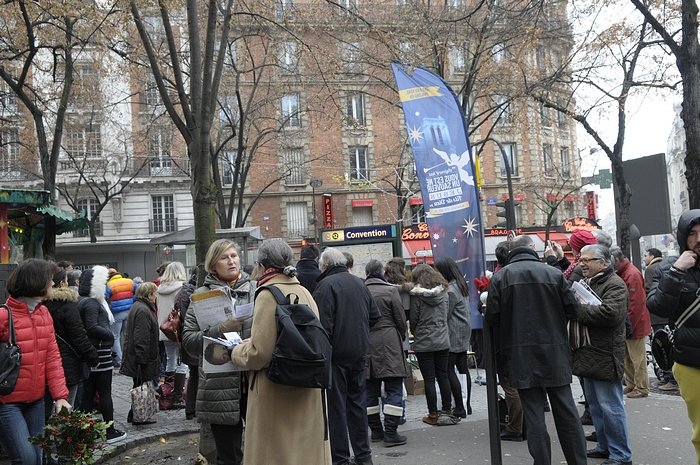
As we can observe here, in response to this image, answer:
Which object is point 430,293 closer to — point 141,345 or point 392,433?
point 392,433

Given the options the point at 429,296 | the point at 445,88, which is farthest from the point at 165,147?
the point at 429,296

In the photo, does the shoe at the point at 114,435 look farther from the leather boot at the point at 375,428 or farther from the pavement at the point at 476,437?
the leather boot at the point at 375,428

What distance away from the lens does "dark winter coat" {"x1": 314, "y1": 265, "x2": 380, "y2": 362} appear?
242 inches

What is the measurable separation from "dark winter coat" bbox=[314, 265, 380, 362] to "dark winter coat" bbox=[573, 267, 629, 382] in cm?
191

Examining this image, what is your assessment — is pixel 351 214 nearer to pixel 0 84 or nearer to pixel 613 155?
pixel 0 84

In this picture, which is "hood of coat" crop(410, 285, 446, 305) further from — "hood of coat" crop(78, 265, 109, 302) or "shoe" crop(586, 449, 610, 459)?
"hood of coat" crop(78, 265, 109, 302)

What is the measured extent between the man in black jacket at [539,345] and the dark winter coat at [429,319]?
7.60ft

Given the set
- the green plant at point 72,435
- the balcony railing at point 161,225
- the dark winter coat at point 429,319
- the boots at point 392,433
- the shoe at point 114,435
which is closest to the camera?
the green plant at point 72,435

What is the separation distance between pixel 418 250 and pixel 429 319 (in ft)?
81.4

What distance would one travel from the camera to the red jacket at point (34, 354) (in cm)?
462

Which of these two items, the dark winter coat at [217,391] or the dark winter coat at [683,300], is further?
the dark winter coat at [217,391]

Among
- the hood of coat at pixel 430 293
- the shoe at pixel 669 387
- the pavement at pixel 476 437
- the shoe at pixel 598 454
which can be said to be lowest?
the shoe at pixel 669 387

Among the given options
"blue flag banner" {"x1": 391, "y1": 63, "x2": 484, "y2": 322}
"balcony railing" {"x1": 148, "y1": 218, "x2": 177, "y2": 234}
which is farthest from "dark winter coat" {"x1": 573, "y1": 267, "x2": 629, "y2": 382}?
"balcony railing" {"x1": 148, "y1": 218, "x2": 177, "y2": 234}

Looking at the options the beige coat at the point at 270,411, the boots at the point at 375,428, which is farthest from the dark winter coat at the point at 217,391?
the boots at the point at 375,428
